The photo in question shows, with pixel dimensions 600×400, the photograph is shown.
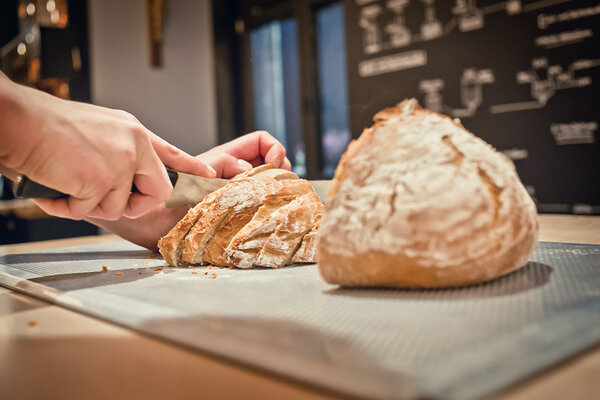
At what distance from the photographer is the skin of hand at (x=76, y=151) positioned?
81 cm

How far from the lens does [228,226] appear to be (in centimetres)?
129

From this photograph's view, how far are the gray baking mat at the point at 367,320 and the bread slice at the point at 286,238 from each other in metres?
0.04

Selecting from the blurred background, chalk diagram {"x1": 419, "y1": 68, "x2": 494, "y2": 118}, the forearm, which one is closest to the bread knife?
the forearm

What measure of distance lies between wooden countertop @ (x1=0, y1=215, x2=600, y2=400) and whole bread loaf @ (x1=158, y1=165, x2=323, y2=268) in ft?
1.55

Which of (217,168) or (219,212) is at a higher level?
(217,168)

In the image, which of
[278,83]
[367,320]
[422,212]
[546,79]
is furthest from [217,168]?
[278,83]

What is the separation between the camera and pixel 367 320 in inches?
26.7

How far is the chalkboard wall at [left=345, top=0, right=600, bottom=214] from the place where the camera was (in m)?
2.68

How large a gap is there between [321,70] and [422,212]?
12.2 ft

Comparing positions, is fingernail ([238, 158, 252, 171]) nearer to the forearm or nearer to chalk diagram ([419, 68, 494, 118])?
the forearm

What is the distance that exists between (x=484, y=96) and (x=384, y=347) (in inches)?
112

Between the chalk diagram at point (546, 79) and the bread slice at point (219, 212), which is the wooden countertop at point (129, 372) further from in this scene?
the chalk diagram at point (546, 79)

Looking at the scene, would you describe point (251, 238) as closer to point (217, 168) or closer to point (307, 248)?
point (307, 248)

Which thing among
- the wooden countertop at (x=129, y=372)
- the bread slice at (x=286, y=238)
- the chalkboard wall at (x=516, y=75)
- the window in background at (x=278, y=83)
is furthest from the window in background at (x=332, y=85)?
the wooden countertop at (x=129, y=372)
